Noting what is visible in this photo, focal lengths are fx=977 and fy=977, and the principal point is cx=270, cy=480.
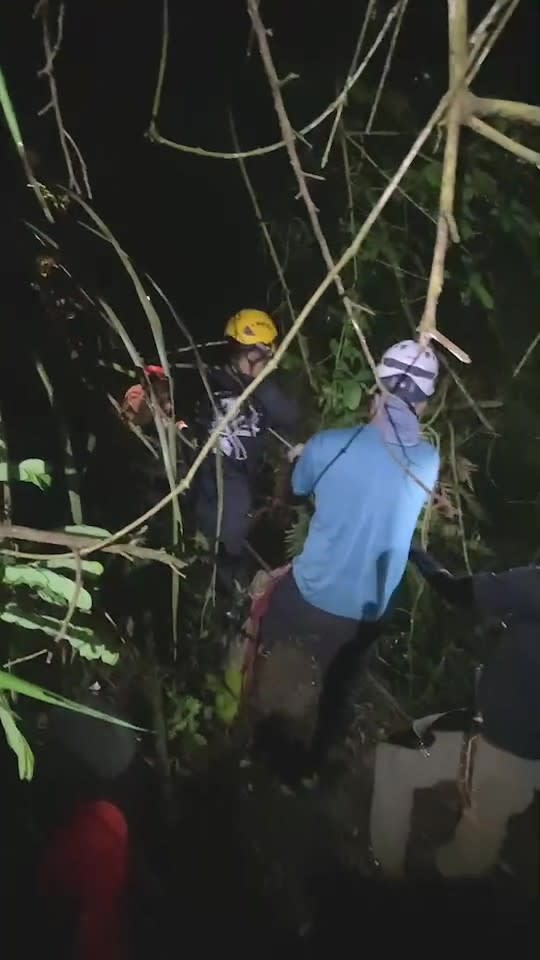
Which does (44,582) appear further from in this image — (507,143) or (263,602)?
(507,143)

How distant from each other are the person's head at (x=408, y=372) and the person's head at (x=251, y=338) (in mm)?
76

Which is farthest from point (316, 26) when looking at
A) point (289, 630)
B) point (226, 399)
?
point (289, 630)

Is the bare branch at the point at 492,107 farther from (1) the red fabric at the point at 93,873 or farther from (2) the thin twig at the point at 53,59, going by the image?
(1) the red fabric at the point at 93,873

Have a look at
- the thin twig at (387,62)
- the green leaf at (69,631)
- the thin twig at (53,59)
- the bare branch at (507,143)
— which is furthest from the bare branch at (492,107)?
the green leaf at (69,631)

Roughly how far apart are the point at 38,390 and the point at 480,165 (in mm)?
335

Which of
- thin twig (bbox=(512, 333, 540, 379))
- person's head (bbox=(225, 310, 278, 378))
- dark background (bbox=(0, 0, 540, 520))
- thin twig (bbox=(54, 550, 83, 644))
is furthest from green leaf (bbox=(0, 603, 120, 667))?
thin twig (bbox=(512, 333, 540, 379))

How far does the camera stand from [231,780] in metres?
0.69

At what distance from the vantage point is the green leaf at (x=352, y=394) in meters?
0.65

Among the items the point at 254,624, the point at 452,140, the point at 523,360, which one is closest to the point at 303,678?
the point at 254,624

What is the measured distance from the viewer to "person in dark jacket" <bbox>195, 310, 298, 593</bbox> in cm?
65

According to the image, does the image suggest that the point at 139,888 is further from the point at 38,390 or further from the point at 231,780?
the point at 38,390

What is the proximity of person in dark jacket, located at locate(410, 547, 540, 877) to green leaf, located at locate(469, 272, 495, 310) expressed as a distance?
184 millimetres

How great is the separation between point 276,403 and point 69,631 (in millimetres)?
211

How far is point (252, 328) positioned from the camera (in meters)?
0.65
